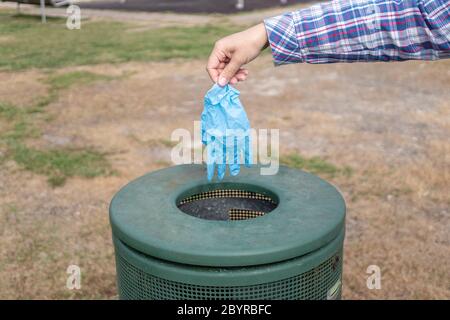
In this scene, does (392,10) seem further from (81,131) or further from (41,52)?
(41,52)

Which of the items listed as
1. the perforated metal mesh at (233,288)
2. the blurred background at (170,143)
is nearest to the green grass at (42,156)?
the blurred background at (170,143)

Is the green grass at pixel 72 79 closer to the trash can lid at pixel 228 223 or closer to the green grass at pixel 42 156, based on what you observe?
the green grass at pixel 42 156

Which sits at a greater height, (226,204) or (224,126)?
(224,126)

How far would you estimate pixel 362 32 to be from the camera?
5.81 feet

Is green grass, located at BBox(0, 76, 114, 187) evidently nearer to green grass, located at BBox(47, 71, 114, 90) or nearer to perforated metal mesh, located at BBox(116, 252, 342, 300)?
green grass, located at BBox(47, 71, 114, 90)

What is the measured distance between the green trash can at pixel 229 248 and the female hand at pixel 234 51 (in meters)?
0.45

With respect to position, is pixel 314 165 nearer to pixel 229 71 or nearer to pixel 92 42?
pixel 229 71

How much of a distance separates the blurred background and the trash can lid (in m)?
1.22

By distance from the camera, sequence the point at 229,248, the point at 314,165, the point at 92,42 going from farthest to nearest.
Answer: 1. the point at 92,42
2. the point at 314,165
3. the point at 229,248

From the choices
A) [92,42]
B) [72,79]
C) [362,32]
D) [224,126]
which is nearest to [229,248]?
[224,126]

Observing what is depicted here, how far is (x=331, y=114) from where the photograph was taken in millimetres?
6043

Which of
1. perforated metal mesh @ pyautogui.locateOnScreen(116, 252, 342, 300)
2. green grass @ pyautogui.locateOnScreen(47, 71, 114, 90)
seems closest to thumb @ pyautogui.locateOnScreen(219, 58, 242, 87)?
perforated metal mesh @ pyautogui.locateOnScreen(116, 252, 342, 300)

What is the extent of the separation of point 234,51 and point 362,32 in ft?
1.22

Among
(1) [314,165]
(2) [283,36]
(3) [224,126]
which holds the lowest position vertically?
(1) [314,165]
